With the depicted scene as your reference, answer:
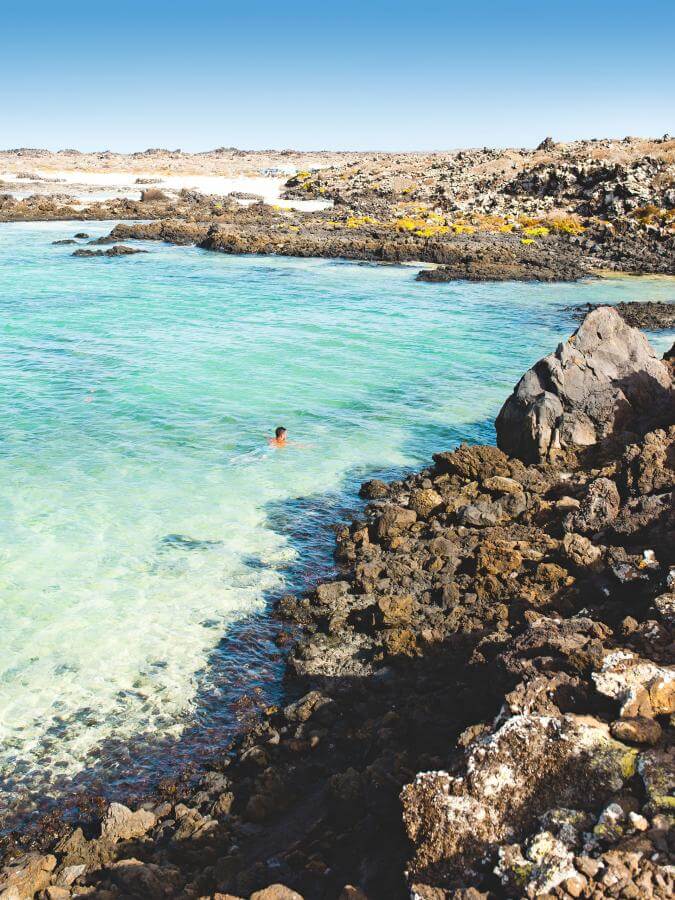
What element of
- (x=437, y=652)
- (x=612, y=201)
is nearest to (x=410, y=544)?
(x=437, y=652)

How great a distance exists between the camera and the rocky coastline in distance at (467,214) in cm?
4994

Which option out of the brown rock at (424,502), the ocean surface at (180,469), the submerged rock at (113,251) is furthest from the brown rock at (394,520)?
the submerged rock at (113,251)

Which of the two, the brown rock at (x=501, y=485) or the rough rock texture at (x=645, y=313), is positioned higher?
the rough rock texture at (x=645, y=313)

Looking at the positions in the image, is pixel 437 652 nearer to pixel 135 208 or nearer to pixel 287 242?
pixel 287 242

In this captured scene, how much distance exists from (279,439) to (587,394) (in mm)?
7286

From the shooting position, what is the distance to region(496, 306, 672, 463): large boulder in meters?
16.0

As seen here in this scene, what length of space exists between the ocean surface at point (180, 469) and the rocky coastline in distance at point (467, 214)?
11.9m

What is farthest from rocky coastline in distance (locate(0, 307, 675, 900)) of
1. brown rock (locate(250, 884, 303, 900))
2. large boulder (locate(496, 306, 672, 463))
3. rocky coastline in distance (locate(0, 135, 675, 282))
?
rocky coastline in distance (locate(0, 135, 675, 282))

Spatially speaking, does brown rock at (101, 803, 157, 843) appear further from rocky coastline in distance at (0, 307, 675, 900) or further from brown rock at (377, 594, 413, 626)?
brown rock at (377, 594, 413, 626)

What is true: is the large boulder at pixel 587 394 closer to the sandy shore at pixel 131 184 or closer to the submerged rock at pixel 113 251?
the submerged rock at pixel 113 251

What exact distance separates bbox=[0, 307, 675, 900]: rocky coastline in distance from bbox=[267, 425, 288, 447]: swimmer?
15.9 feet

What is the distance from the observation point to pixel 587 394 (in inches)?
656

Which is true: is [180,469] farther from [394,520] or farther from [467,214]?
[467,214]

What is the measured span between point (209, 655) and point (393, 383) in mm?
15201
